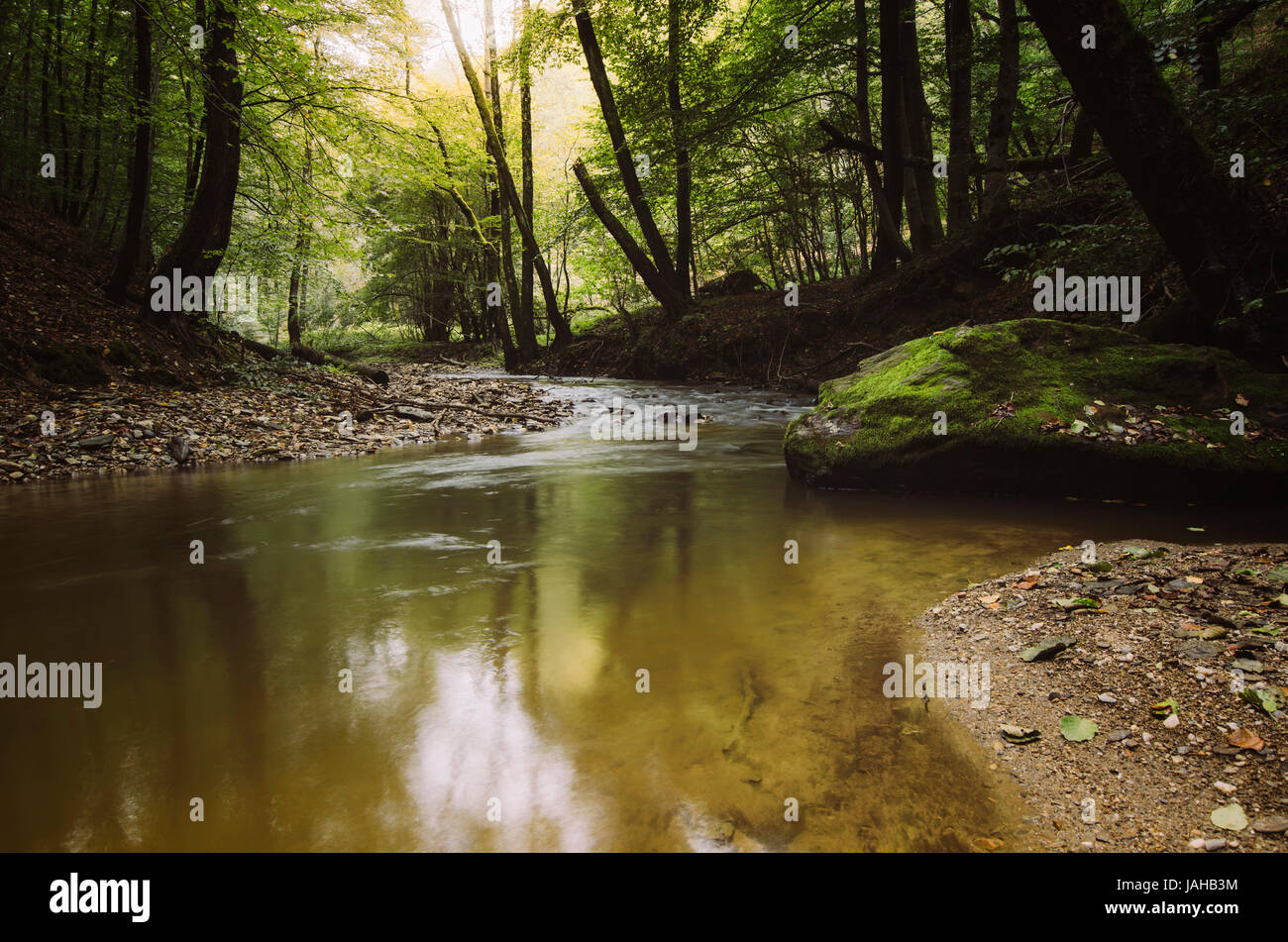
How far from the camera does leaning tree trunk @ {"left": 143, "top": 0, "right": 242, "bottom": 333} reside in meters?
10.4

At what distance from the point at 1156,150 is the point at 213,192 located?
12781 millimetres

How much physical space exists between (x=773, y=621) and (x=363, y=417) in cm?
928

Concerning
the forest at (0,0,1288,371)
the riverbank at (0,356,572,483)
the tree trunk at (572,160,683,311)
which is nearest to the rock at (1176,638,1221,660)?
the forest at (0,0,1288,371)

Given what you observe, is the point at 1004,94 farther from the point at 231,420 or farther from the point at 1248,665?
the point at 231,420

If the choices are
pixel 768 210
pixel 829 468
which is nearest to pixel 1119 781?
pixel 829 468

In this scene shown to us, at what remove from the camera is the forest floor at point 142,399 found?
309 inches

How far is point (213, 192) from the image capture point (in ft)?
35.9

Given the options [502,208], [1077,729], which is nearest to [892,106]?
[502,208]

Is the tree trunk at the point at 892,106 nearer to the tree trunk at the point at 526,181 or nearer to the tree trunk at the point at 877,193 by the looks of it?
the tree trunk at the point at 877,193

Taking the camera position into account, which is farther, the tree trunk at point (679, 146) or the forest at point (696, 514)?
the tree trunk at point (679, 146)

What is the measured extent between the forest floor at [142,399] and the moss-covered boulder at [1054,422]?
6571 mm

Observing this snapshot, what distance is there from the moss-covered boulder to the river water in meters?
0.30

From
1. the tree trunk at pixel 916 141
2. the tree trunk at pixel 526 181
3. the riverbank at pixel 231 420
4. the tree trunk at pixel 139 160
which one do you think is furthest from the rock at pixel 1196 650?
the tree trunk at pixel 526 181
